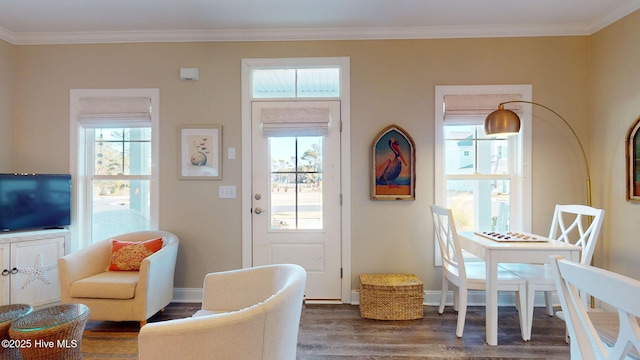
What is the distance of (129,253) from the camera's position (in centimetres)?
271

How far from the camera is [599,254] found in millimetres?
2916

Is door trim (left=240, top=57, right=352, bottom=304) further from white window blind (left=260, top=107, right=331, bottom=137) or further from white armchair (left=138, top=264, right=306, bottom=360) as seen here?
white armchair (left=138, top=264, right=306, bottom=360)

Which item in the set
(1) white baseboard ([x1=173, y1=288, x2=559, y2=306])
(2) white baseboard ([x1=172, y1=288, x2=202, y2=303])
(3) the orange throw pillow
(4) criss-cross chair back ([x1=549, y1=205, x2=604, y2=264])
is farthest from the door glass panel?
(4) criss-cross chair back ([x1=549, y1=205, x2=604, y2=264])

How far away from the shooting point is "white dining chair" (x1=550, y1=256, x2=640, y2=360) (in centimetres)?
86

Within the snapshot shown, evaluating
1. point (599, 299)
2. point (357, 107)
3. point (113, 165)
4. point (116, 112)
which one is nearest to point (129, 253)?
point (113, 165)

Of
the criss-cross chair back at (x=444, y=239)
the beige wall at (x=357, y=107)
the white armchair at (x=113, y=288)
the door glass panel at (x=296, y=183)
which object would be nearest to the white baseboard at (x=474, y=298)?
the beige wall at (x=357, y=107)

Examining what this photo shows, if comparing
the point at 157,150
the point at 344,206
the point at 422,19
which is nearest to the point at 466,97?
the point at 422,19

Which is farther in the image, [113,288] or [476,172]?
[476,172]

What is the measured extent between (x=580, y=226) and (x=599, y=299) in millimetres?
2013

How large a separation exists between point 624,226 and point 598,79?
136 cm

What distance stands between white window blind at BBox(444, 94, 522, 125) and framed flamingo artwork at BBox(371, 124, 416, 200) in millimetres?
489

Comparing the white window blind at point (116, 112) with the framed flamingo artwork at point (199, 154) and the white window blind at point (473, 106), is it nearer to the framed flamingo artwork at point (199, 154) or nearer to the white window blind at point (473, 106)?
the framed flamingo artwork at point (199, 154)

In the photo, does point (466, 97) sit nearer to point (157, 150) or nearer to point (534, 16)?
point (534, 16)

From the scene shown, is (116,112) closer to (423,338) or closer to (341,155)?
(341,155)
